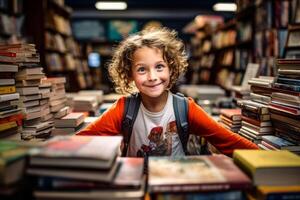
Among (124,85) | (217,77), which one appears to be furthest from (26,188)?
(217,77)

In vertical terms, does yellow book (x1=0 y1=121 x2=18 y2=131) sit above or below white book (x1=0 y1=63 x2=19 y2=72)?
below

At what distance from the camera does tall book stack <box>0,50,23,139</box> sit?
1.49 meters

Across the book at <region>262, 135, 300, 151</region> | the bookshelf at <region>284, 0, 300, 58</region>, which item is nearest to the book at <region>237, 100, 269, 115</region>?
the book at <region>262, 135, 300, 151</region>

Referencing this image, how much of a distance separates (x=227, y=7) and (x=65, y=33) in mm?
5713

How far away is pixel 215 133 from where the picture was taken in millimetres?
1701

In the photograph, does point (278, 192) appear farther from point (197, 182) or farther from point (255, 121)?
point (255, 121)

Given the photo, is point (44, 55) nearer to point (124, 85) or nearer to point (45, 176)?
point (124, 85)

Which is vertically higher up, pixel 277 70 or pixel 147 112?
pixel 277 70

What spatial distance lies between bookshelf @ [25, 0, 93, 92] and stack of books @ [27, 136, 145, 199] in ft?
13.7

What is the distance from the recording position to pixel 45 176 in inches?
36.3

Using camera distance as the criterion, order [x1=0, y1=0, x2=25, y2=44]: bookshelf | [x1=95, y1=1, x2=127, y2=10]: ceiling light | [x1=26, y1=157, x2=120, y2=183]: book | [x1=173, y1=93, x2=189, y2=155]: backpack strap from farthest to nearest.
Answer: [x1=95, y1=1, x2=127, y2=10]: ceiling light, [x1=0, y1=0, x2=25, y2=44]: bookshelf, [x1=173, y1=93, x2=189, y2=155]: backpack strap, [x1=26, y1=157, x2=120, y2=183]: book

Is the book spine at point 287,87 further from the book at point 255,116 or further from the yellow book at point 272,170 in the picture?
the yellow book at point 272,170

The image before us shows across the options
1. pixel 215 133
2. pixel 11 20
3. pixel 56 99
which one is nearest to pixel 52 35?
pixel 11 20

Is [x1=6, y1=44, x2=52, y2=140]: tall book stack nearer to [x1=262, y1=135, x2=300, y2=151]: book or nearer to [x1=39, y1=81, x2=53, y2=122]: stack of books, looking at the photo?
[x1=39, y1=81, x2=53, y2=122]: stack of books
